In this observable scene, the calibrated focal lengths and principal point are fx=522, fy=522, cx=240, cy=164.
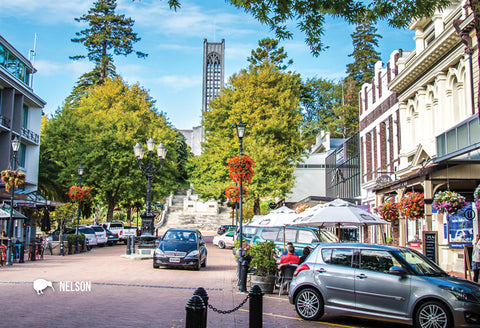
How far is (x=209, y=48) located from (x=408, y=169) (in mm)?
106088

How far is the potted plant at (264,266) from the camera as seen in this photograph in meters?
13.9

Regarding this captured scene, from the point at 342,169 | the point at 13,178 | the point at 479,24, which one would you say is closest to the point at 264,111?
the point at 342,169

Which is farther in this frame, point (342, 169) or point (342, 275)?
point (342, 169)

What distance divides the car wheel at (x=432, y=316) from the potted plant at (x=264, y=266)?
18.1 ft

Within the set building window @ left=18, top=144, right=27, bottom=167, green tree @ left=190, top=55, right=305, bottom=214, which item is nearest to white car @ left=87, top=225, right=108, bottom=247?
building window @ left=18, top=144, right=27, bottom=167

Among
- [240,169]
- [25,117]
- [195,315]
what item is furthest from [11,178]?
[195,315]

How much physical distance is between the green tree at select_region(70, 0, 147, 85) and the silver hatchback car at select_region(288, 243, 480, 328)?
4950 centimetres

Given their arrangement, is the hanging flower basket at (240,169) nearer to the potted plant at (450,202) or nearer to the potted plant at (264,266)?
the potted plant at (264,266)

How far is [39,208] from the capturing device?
36312 mm

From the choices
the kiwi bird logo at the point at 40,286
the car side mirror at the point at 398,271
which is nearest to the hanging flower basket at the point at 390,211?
the car side mirror at the point at 398,271

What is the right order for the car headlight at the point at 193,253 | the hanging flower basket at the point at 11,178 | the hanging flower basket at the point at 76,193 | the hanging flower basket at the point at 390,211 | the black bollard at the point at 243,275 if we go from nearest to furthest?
the black bollard at the point at 243,275 < the car headlight at the point at 193,253 < the hanging flower basket at the point at 390,211 < the hanging flower basket at the point at 11,178 < the hanging flower basket at the point at 76,193

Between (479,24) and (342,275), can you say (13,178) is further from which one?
(479,24)

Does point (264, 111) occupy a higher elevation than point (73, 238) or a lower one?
higher

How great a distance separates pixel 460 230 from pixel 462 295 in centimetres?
1100
